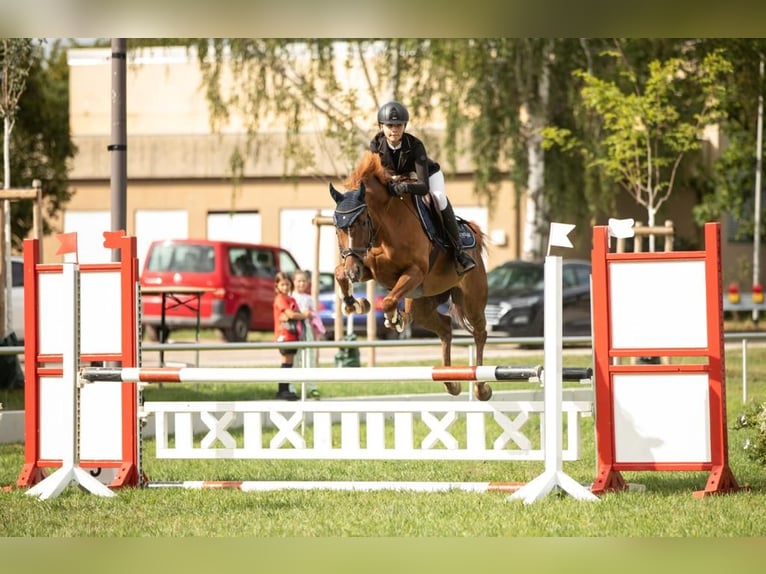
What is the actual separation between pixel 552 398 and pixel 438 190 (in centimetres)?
157

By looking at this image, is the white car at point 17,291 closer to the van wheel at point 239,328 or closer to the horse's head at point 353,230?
the van wheel at point 239,328

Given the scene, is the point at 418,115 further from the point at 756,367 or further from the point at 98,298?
the point at 98,298

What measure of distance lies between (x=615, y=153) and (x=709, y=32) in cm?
1176

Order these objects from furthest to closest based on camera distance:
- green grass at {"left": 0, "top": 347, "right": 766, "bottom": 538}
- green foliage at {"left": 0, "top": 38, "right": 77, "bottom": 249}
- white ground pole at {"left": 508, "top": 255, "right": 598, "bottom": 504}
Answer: green foliage at {"left": 0, "top": 38, "right": 77, "bottom": 249} → white ground pole at {"left": 508, "top": 255, "right": 598, "bottom": 504} → green grass at {"left": 0, "top": 347, "right": 766, "bottom": 538}

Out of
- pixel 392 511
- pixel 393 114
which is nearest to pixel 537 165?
pixel 393 114

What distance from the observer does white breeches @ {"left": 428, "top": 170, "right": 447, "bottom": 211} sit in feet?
25.2

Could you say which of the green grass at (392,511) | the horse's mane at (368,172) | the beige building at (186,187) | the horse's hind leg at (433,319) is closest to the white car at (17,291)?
the green grass at (392,511)

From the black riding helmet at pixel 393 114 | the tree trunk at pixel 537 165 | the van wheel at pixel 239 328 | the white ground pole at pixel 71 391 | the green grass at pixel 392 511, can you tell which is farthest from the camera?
the tree trunk at pixel 537 165

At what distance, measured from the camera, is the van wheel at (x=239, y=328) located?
21.0 metres

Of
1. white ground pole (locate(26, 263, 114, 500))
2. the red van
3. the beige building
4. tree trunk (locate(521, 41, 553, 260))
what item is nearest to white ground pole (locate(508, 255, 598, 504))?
white ground pole (locate(26, 263, 114, 500))

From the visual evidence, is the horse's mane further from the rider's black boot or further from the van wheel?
the van wheel

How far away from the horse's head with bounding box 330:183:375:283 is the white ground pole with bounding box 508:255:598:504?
3.39 ft

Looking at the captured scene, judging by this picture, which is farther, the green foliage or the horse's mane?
the green foliage

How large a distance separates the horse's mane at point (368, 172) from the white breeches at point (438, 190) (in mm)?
379
